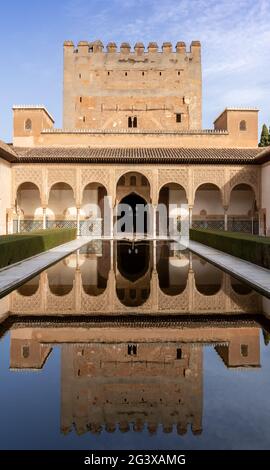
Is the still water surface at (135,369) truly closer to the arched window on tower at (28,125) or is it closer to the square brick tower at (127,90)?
the arched window on tower at (28,125)

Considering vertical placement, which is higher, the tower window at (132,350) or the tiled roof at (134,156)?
the tiled roof at (134,156)

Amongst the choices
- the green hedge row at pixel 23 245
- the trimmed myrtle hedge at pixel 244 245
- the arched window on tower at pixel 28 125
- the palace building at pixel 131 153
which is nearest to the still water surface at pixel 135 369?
the trimmed myrtle hedge at pixel 244 245

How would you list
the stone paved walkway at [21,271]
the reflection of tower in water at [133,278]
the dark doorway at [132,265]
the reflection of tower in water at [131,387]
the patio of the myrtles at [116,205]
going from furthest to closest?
the patio of the myrtles at [116,205] → the dark doorway at [132,265] → the stone paved walkway at [21,271] → the reflection of tower in water at [133,278] → the reflection of tower in water at [131,387]

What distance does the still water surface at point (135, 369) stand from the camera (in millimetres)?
2762

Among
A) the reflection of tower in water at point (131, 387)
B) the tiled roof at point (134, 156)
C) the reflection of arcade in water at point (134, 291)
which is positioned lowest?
the reflection of tower in water at point (131, 387)

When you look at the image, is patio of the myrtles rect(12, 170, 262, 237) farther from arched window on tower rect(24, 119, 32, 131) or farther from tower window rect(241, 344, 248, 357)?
tower window rect(241, 344, 248, 357)

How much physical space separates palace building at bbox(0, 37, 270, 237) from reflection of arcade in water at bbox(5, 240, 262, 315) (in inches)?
461

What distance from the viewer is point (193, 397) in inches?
129

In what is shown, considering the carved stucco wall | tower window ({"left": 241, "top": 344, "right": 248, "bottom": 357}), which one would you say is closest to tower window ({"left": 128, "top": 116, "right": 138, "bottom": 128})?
the carved stucco wall

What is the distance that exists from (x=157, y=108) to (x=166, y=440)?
94.0 ft

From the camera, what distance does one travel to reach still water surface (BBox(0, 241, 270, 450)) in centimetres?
276
